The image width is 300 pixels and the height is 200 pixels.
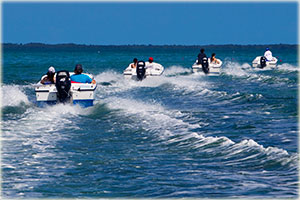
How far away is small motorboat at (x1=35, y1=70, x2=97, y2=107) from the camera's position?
15.4 meters

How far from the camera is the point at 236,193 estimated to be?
7590mm

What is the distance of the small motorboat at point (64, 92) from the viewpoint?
15.4 meters

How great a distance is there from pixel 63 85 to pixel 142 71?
10591 millimetres

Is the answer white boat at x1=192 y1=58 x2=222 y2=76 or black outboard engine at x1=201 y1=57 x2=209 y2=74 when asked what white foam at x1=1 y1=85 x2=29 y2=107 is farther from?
white boat at x1=192 y1=58 x2=222 y2=76

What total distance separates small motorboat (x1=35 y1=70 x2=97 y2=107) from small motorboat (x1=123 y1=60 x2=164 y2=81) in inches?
379

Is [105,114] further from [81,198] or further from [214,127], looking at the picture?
[81,198]

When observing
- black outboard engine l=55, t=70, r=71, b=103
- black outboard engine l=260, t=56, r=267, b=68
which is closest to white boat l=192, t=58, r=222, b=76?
black outboard engine l=260, t=56, r=267, b=68

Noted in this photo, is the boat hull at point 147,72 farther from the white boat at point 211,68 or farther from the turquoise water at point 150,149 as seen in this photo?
the turquoise water at point 150,149

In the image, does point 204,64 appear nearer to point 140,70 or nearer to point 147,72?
point 147,72

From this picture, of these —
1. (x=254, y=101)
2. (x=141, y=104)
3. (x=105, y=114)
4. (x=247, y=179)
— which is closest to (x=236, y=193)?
(x=247, y=179)

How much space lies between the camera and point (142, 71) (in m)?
25.7

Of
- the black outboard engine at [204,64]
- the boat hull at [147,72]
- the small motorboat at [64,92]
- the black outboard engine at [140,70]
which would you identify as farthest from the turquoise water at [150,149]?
the black outboard engine at [204,64]

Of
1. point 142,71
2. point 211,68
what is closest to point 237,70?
point 211,68

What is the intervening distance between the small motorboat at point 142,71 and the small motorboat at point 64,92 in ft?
31.6
